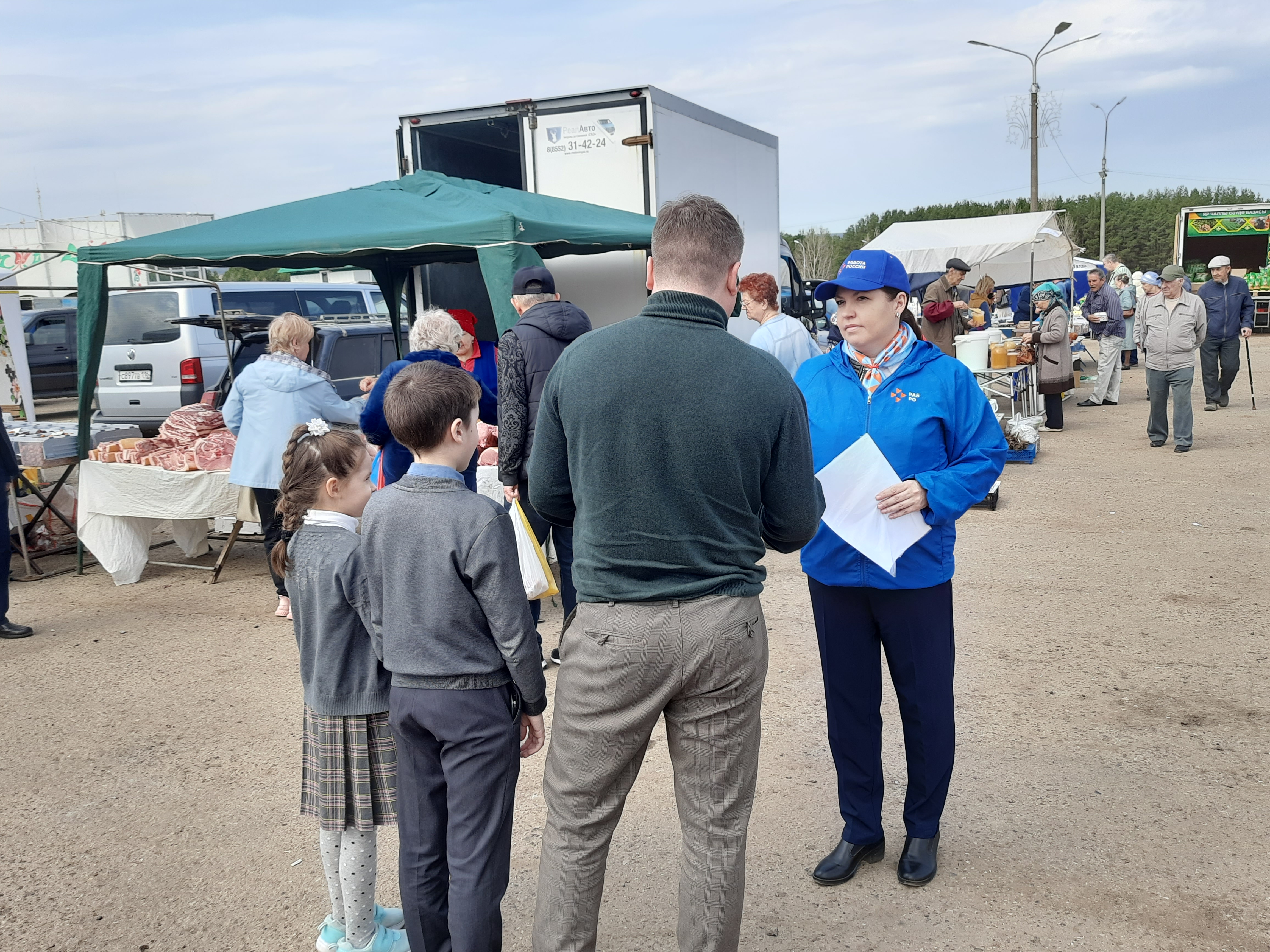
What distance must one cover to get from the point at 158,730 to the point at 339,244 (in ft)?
10.9

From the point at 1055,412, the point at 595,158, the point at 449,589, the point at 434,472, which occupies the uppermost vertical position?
the point at 595,158

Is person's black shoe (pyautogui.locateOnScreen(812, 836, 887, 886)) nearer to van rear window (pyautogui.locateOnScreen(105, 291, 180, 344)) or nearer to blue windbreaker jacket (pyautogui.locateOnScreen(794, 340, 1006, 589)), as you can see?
blue windbreaker jacket (pyautogui.locateOnScreen(794, 340, 1006, 589))

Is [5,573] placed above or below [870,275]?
below

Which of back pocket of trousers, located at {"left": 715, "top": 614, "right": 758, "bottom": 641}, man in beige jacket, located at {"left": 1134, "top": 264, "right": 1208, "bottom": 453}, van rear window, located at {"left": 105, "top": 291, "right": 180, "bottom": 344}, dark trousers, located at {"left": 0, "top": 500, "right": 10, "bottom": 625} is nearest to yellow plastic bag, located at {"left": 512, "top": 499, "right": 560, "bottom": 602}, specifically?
back pocket of trousers, located at {"left": 715, "top": 614, "right": 758, "bottom": 641}

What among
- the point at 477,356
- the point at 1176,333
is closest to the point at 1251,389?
the point at 1176,333

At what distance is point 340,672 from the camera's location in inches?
99.6

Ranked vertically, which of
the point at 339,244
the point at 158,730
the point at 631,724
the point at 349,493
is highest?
→ the point at 339,244

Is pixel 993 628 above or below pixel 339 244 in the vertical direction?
below

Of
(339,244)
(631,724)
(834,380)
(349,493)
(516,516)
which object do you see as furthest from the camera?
(339,244)

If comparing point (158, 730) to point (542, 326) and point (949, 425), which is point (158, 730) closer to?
point (542, 326)

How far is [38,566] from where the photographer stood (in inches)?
290

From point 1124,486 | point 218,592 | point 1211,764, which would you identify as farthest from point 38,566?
point 1124,486

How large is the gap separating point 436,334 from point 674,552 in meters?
3.27

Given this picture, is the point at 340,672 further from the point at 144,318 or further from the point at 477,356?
the point at 144,318
